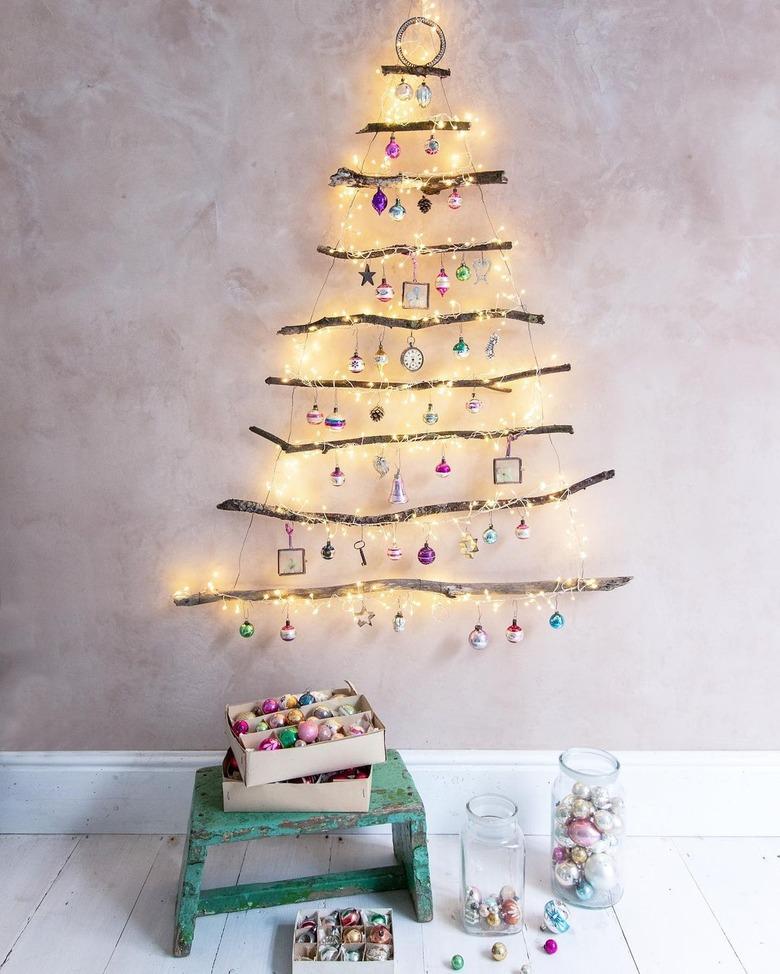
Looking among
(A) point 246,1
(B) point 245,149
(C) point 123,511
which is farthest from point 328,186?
(C) point 123,511

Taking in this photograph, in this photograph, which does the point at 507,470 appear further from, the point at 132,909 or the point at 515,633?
the point at 132,909

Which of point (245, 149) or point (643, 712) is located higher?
point (245, 149)

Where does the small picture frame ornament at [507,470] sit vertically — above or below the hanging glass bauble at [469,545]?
above

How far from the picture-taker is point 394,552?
2.05m

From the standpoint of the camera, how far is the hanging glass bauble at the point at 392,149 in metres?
1.96

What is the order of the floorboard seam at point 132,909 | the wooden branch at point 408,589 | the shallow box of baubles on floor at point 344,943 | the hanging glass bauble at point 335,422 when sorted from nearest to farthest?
the shallow box of baubles on floor at point 344,943, the floorboard seam at point 132,909, the hanging glass bauble at point 335,422, the wooden branch at point 408,589

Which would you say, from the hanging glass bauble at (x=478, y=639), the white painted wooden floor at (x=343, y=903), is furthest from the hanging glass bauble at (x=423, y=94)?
the white painted wooden floor at (x=343, y=903)

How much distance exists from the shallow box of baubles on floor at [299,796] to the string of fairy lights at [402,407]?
0.48 m

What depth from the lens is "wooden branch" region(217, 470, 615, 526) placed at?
6.77ft

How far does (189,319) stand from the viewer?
207 centimetres

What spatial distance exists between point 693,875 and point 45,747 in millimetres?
1752

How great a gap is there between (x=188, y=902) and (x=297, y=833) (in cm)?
27

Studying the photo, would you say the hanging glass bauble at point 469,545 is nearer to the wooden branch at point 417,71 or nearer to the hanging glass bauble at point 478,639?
the hanging glass bauble at point 478,639

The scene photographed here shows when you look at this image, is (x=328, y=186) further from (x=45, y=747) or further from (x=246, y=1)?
(x=45, y=747)
